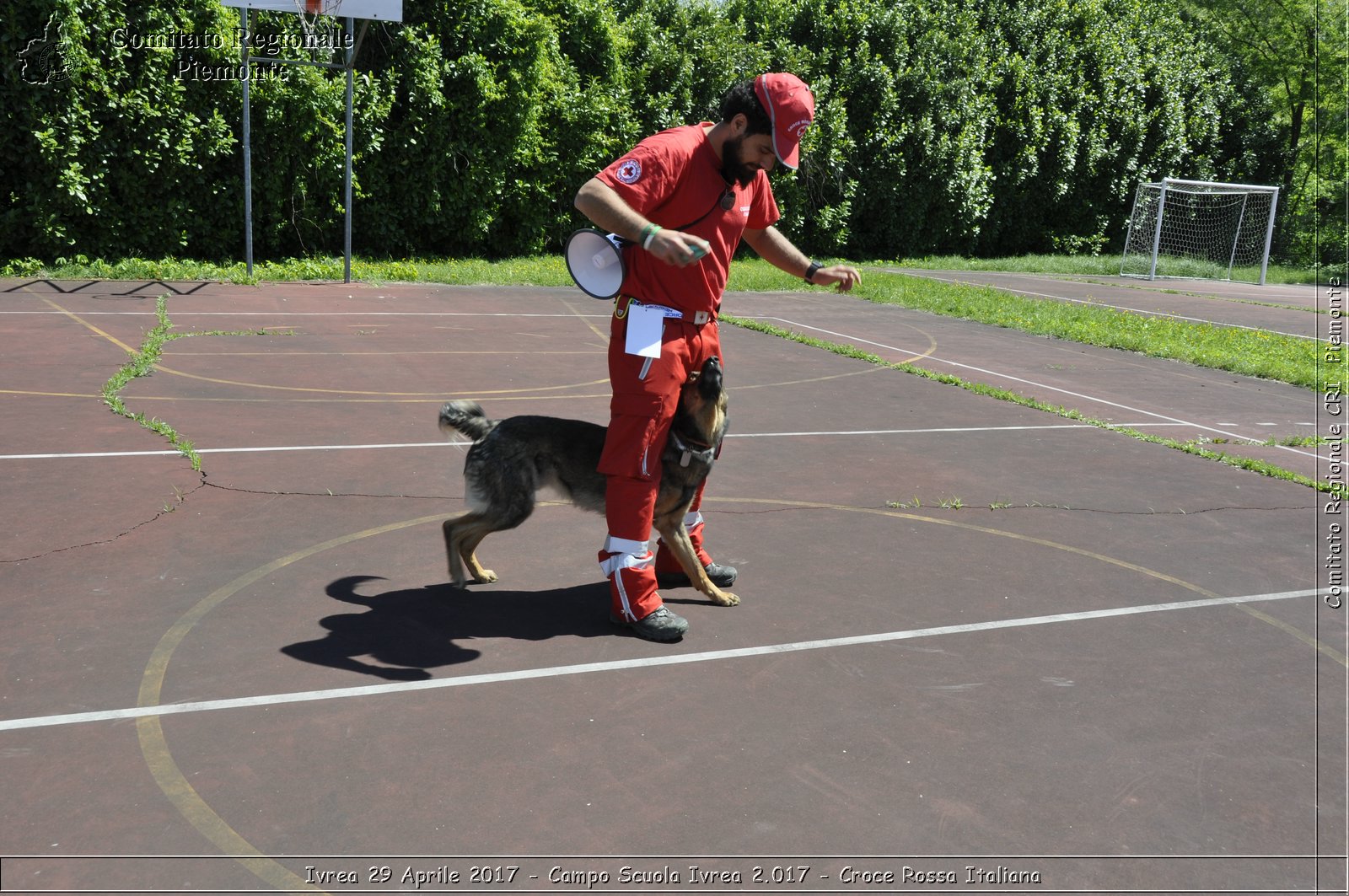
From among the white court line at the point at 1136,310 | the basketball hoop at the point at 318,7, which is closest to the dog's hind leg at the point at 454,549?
the white court line at the point at 1136,310

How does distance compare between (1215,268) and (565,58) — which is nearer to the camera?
(565,58)

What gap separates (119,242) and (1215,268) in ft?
99.3

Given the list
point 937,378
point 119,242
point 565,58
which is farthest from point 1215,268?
point 119,242

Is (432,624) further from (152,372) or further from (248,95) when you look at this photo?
(248,95)

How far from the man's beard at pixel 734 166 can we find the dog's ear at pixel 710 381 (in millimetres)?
840

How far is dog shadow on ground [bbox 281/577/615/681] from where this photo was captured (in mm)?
4418

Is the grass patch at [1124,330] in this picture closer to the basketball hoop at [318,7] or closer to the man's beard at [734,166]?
the man's beard at [734,166]

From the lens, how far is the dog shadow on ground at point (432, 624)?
4.42m

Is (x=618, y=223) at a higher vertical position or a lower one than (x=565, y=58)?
lower

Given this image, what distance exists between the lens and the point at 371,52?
2216cm

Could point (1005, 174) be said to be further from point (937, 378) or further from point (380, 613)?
point (380, 613)

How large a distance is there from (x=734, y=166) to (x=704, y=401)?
1074 millimetres

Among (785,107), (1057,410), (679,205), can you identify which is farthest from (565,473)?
(1057,410)

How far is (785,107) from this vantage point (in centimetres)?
449
